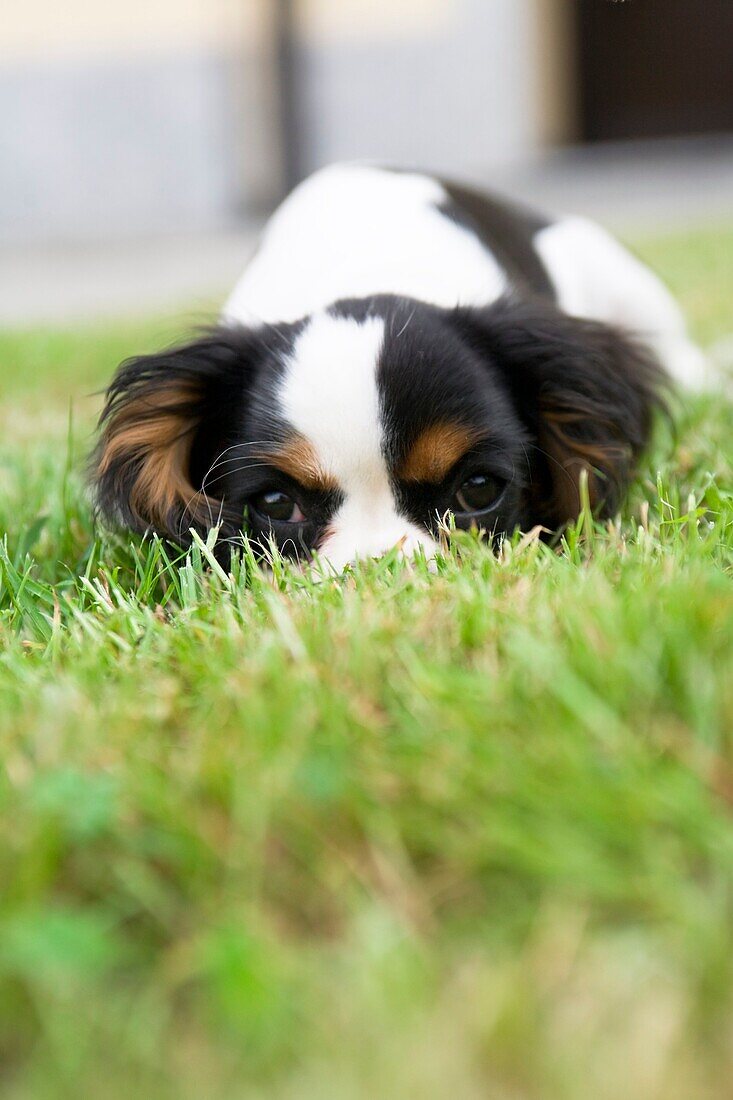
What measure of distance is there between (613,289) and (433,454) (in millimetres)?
2130

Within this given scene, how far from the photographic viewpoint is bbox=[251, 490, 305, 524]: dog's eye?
7.82 feet

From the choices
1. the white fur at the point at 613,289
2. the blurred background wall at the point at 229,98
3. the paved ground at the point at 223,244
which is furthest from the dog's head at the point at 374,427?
the blurred background wall at the point at 229,98

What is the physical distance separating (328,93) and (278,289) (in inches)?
352

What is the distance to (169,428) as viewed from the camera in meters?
2.60

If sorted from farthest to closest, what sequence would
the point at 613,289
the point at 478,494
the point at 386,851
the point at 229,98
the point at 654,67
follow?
the point at 654,67 → the point at 229,98 → the point at 613,289 → the point at 478,494 → the point at 386,851

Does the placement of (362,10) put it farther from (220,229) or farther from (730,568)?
(730,568)

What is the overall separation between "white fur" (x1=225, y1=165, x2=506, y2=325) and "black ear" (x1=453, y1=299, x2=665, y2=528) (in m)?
0.15

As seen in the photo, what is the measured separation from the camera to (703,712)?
1.31 meters

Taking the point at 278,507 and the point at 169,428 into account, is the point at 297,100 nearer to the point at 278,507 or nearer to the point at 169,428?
the point at 169,428

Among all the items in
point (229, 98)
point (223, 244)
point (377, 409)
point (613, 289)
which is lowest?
point (223, 244)

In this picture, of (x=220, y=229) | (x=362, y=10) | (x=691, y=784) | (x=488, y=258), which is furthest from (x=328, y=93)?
(x=691, y=784)

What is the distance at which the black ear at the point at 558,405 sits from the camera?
8.36 feet

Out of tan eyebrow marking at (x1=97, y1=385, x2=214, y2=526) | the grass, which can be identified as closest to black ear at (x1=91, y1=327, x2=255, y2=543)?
tan eyebrow marking at (x1=97, y1=385, x2=214, y2=526)

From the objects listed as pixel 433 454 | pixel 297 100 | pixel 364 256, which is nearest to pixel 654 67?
pixel 297 100
